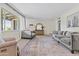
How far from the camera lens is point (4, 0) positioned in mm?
1615

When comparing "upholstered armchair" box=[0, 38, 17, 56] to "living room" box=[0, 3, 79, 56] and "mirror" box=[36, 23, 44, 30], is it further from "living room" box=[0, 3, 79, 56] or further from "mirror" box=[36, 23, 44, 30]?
"mirror" box=[36, 23, 44, 30]

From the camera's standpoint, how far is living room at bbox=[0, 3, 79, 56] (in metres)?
4.58

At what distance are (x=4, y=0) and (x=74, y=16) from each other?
648cm

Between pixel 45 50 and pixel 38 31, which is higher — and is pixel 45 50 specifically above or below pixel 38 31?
below

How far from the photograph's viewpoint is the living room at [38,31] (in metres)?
4.58

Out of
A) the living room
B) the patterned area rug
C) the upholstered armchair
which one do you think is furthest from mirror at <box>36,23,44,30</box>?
the upholstered armchair

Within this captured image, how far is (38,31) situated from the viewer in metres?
16.4

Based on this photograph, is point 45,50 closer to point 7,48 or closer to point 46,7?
point 7,48

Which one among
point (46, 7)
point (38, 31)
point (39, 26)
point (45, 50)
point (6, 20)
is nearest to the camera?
point (45, 50)

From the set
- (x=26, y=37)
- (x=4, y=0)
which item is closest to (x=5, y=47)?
(x=4, y=0)

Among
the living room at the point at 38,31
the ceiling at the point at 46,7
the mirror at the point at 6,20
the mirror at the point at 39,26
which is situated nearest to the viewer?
the living room at the point at 38,31

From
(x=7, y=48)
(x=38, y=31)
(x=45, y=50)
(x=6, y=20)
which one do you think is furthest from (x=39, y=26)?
→ (x=7, y=48)

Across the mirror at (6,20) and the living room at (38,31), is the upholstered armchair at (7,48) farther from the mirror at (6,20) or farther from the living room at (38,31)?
the mirror at (6,20)

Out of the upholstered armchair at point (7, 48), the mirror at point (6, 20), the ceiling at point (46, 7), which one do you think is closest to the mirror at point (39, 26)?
the ceiling at point (46, 7)
